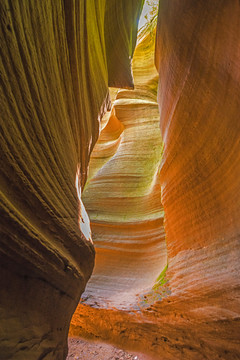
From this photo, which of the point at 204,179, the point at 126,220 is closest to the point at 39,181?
the point at 204,179

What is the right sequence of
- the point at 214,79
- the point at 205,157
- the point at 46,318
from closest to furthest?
the point at 46,318 < the point at 214,79 < the point at 205,157

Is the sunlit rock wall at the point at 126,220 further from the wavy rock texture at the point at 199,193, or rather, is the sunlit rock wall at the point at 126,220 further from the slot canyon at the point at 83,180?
the wavy rock texture at the point at 199,193

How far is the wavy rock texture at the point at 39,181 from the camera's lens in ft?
3.68

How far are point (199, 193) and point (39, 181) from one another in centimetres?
191

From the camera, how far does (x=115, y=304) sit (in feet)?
11.8

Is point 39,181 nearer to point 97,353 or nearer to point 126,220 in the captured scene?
point 97,353

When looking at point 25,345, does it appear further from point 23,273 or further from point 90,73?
point 90,73

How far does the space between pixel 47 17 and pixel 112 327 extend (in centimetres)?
395

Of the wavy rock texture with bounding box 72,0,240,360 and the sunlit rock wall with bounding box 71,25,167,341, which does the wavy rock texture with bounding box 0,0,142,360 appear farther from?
the sunlit rock wall with bounding box 71,25,167,341

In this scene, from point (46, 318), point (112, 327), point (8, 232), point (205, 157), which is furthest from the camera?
point (112, 327)

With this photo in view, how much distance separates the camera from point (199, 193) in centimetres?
266

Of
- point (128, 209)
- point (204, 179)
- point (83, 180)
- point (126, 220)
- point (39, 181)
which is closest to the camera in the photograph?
point (39, 181)

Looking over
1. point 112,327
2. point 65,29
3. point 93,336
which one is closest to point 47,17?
point 65,29

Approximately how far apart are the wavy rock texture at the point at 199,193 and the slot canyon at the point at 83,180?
0.01 meters
